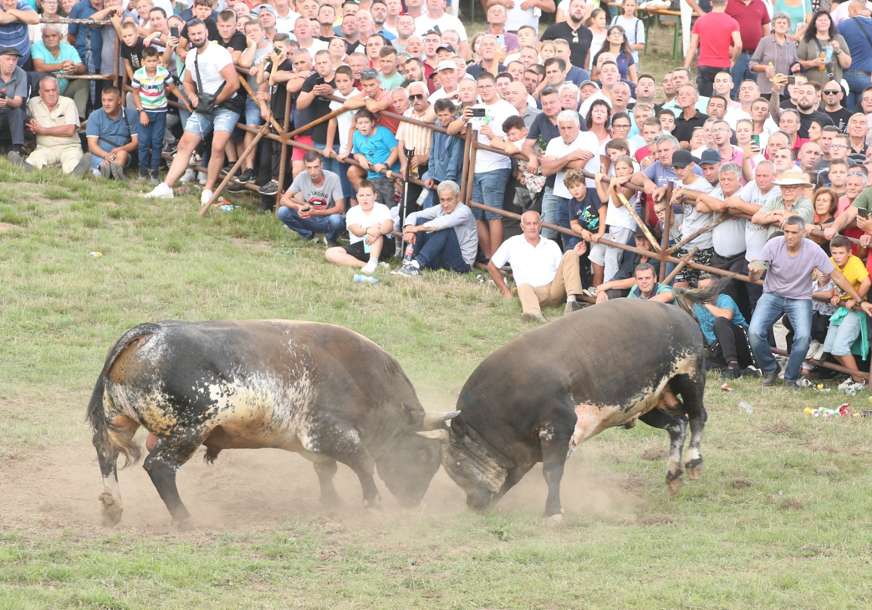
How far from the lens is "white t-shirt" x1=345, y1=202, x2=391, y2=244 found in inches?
679

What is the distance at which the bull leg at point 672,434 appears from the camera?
36.6ft

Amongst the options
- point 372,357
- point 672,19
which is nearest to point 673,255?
point 372,357

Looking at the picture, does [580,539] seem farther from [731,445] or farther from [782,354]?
[782,354]

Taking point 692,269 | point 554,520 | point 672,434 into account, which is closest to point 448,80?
point 692,269

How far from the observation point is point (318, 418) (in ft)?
33.8

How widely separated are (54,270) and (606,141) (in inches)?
246

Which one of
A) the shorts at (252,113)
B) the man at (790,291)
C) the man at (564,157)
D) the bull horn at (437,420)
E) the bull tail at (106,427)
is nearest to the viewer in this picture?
the bull tail at (106,427)

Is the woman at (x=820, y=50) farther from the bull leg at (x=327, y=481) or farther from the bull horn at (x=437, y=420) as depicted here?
the bull leg at (x=327, y=481)

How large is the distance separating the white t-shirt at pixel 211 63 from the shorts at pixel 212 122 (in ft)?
1.19

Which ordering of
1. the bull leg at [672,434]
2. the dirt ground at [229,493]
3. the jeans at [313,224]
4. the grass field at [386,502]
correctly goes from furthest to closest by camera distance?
the jeans at [313,224], the bull leg at [672,434], the dirt ground at [229,493], the grass field at [386,502]

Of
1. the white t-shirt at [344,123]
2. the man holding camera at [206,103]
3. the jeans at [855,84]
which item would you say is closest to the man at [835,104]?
the jeans at [855,84]

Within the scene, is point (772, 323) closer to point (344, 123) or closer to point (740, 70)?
point (344, 123)

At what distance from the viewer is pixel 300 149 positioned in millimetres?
18734

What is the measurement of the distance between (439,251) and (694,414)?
6.24 meters
